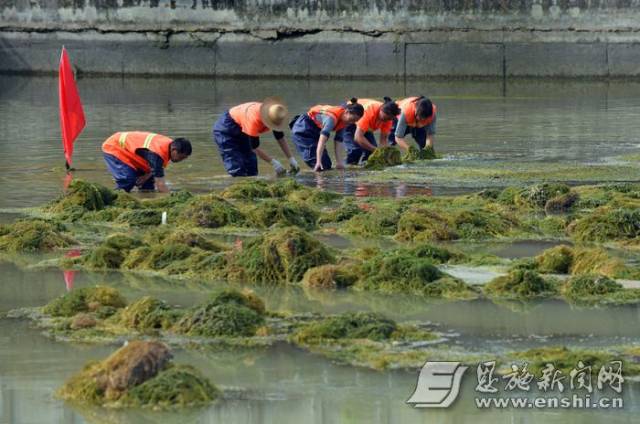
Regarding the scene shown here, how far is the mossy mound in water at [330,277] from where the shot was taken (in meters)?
10.7

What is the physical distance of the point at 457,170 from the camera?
1803cm

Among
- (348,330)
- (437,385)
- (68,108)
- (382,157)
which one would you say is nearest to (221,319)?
(348,330)

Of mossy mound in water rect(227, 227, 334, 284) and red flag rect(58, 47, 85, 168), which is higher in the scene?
red flag rect(58, 47, 85, 168)

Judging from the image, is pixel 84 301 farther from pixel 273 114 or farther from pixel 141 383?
pixel 273 114

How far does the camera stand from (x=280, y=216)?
13430 mm

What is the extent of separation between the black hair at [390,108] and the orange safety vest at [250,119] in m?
1.53

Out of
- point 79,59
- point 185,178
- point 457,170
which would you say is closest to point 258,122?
point 185,178

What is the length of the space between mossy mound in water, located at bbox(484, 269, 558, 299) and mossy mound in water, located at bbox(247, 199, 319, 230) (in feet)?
10.6

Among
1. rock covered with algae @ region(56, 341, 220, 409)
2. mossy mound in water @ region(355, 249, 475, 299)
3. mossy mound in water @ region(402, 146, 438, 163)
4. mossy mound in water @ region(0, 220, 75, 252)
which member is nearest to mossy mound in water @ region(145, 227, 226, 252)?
mossy mound in water @ region(0, 220, 75, 252)

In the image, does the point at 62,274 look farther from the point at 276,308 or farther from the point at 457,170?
the point at 457,170

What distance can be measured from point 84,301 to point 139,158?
19.0ft

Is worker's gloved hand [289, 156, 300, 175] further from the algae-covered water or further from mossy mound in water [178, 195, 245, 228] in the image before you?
mossy mound in water [178, 195, 245, 228]

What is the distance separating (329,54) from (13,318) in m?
25.0

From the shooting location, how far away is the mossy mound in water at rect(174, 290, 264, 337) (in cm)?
927
